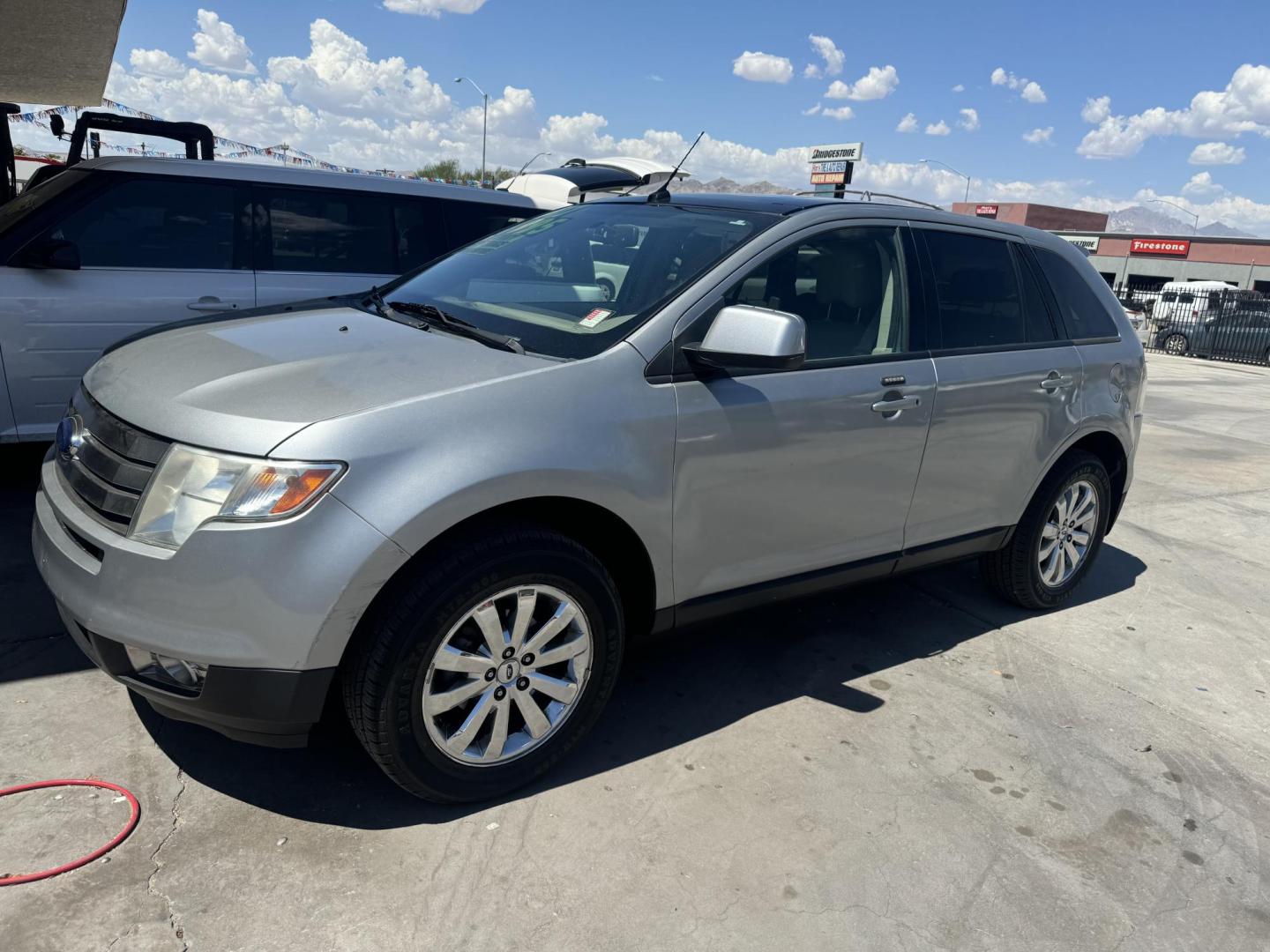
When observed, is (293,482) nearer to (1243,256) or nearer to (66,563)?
(66,563)

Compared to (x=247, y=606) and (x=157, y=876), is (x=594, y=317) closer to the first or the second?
(x=247, y=606)

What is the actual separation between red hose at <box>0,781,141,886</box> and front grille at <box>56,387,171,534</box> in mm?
808

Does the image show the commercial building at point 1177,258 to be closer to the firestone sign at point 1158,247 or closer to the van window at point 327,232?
the firestone sign at point 1158,247

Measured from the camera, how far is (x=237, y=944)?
2199mm

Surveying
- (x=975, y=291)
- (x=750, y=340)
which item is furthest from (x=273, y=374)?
(x=975, y=291)

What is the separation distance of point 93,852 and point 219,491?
1.03 m

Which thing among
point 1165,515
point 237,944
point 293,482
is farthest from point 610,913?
point 1165,515

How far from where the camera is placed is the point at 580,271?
3441mm

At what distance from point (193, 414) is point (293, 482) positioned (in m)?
0.39

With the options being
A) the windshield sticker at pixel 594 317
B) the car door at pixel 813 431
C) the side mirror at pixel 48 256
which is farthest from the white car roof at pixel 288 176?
the car door at pixel 813 431

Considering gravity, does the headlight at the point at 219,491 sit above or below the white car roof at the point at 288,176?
below

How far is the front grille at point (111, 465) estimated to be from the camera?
2438 millimetres

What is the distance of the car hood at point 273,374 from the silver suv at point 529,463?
13 mm

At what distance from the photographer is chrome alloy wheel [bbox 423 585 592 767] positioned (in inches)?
102
